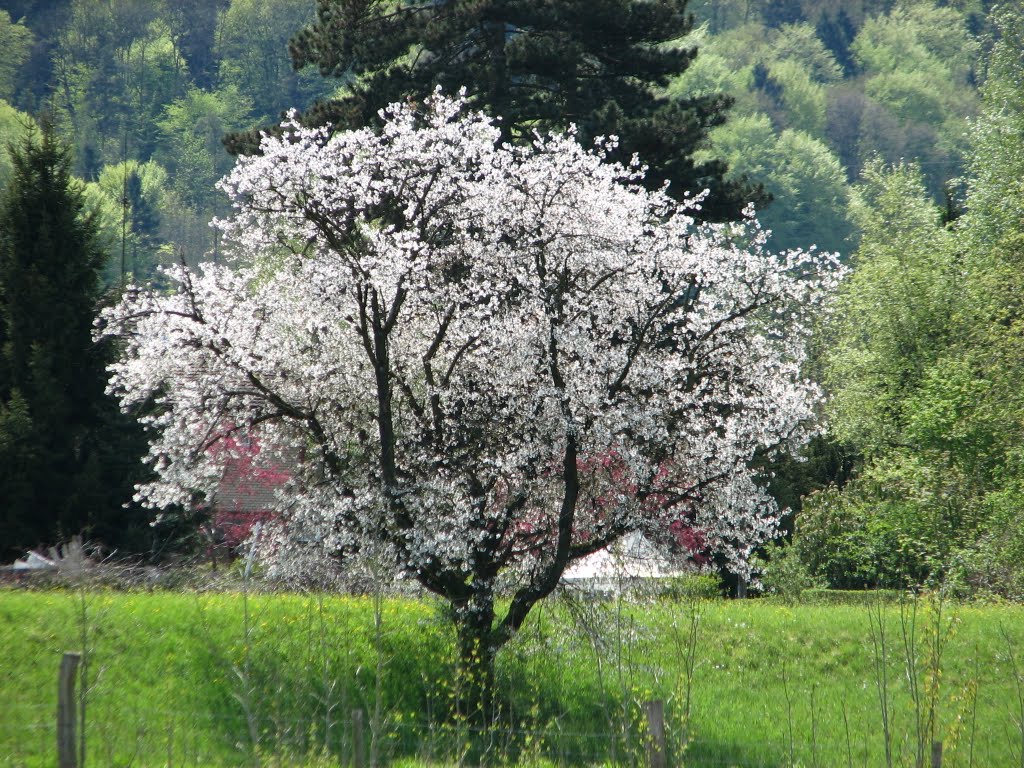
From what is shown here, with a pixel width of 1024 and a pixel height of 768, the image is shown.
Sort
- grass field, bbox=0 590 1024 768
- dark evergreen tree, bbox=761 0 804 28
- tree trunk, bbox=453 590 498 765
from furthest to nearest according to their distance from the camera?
dark evergreen tree, bbox=761 0 804 28
tree trunk, bbox=453 590 498 765
grass field, bbox=0 590 1024 768

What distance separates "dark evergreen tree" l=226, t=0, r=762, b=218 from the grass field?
9.02 metres

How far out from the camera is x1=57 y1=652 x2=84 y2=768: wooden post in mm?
7059

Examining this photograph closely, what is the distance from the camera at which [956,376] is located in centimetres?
2200

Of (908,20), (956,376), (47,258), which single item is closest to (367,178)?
(47,258)

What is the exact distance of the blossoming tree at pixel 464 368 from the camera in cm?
1205

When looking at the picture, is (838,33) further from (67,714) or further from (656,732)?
(67,714)

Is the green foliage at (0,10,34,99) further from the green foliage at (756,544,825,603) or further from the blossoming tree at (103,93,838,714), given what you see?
the blossoming tree at (103,93,838,714)

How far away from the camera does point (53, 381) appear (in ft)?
58.9

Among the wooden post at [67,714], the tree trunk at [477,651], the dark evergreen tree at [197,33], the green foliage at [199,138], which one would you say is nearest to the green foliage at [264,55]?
the green foliage at [199,138]

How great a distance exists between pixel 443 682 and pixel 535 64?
45.1ft

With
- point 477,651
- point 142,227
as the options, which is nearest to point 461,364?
point 477,651

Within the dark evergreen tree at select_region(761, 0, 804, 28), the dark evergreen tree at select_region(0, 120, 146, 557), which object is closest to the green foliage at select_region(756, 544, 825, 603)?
the dark evergreen tree at select_region(0, 120, 146, 557)

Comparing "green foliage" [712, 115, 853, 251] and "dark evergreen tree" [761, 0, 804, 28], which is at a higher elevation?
"dark evergreen tree" [761, 0, 804, 28]

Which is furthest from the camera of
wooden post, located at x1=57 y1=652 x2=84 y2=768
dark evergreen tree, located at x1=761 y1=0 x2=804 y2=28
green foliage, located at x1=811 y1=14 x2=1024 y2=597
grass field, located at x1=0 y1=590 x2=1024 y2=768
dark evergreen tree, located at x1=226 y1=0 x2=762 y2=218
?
dark evergreen tree, located at x1=761 y1=0 x2=804 y2=28
